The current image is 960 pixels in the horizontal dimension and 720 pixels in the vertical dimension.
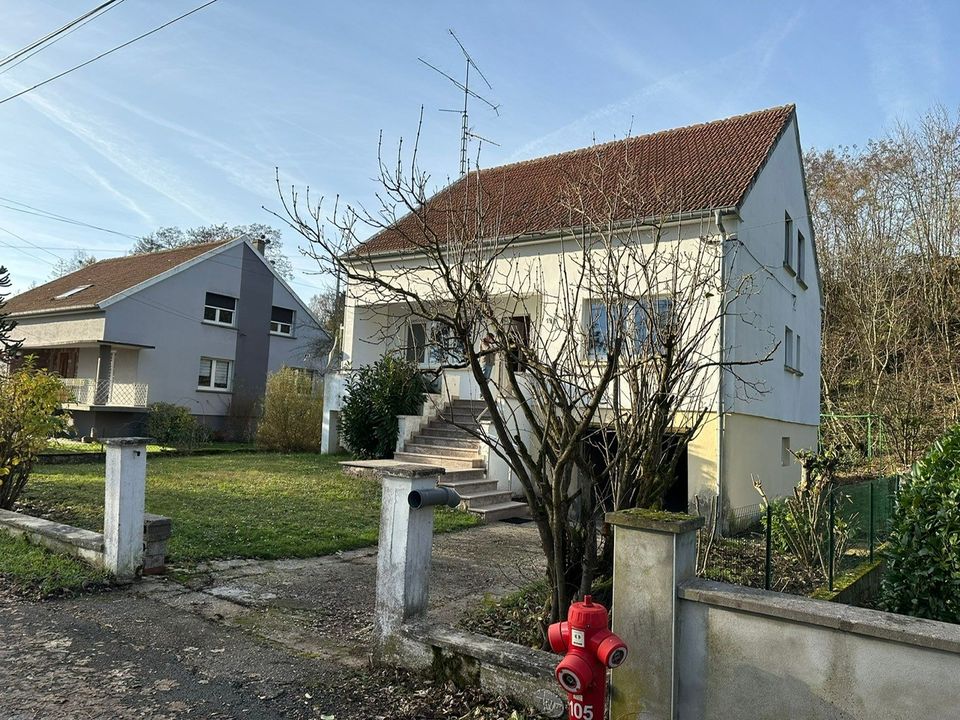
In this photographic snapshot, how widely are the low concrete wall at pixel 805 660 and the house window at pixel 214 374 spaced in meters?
25.4

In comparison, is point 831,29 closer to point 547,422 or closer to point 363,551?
point 547,422

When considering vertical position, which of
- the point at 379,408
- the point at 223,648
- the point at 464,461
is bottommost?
the point at 223,648

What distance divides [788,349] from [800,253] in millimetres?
2643

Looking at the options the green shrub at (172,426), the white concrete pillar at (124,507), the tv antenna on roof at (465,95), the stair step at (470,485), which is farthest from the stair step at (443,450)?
the green shrub at (172,426)

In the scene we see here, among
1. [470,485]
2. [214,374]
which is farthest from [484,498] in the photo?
[214,374]


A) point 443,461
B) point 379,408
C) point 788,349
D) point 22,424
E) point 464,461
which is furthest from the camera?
point 788,349

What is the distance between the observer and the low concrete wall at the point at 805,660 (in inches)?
110

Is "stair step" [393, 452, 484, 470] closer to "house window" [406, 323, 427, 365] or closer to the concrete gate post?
"house window" [406, 323, 427, 365]

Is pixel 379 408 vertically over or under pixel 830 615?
over

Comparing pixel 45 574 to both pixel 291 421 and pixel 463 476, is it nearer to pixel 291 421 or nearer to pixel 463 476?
pixel 463 476

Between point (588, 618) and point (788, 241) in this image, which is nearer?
point (588, 618)

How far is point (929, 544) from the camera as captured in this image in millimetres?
4785

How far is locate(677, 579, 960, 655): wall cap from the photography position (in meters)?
2.78

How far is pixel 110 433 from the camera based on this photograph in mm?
22844
